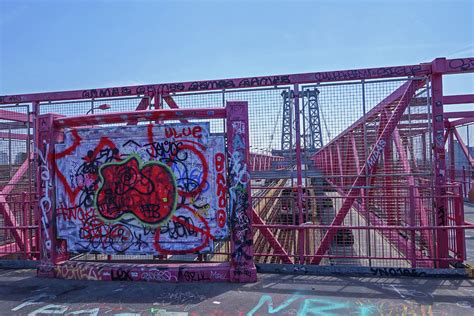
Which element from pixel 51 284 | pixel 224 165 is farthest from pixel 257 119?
pixel 51 284

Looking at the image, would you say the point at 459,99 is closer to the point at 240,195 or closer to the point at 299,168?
the point at 299,168

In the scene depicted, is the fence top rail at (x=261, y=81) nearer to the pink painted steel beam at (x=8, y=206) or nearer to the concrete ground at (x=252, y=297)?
the pink painted steel beam at (x=8, y=206)

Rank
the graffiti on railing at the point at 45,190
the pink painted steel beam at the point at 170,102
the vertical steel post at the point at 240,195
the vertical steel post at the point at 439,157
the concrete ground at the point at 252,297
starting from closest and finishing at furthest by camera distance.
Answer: the concrete ground at the point at 252,297 → the vertical steel post at the point at 240,195 → the vertical steel post at the point at 439,157 → the graffiti on railing at the point at 45,190 → the pink painted steel beam at the point at 170,102

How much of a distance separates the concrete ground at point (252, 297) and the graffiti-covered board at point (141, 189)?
713 mm

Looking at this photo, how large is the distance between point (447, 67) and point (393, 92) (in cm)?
93

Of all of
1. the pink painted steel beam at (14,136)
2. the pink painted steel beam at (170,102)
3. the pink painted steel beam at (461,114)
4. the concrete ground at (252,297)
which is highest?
the pink painted steel beam at (461,114)

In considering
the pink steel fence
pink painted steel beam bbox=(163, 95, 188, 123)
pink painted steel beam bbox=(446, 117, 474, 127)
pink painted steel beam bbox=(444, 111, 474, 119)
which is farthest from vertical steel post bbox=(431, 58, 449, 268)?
pink painted steel beam bbox=(446, 117, 474, 127)

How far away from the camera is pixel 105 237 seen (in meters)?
6.12

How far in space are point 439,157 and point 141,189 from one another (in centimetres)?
519

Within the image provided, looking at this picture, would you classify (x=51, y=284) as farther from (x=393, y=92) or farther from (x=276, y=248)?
(x=393, y=92)

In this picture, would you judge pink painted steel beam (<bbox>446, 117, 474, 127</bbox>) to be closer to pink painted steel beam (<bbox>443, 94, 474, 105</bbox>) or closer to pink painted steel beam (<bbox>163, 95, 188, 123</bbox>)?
pink painted steel beam (<bbox>443, 94, 474, 105</bbox>)

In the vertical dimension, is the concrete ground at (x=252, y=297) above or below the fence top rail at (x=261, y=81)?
below

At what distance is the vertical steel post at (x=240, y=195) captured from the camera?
18.6 feet

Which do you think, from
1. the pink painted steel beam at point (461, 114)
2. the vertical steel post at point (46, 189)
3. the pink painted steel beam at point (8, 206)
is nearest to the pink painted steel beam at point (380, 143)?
the vertical steel post at point (46, 189)
